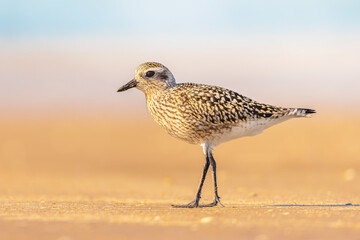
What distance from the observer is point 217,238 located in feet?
24.8

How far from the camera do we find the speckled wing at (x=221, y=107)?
10945mm

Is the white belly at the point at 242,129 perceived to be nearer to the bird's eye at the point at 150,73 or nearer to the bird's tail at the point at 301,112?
the bird's tail at the point at 301,112

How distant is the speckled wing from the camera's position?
35.9ft

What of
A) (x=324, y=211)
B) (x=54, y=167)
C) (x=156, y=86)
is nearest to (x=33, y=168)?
(x=54, y=167)

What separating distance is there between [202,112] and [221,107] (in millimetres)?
344

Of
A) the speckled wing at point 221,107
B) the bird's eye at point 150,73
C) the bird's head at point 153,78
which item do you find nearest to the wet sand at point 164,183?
the speckled wing at point 221,107

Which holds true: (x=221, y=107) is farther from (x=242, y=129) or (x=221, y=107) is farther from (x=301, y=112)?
(x=301, y=112)

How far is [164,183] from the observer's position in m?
19.0

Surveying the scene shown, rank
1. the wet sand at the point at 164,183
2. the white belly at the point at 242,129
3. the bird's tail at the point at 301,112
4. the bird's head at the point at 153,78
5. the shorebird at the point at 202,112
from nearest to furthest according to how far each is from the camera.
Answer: the wet sand at the point at 164,183
the shorebird at the point at 202,112
the white belly at the point at 242,129
the bird's tail at the point at 301,112
the bird's head at the point at 153,78

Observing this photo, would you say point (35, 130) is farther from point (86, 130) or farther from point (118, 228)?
point (118, 228)

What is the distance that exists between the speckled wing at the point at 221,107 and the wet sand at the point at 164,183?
4.64ft

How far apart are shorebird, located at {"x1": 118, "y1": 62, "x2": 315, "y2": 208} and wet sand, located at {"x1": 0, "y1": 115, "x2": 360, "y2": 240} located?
1.14m

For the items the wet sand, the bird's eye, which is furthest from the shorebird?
the wet sand

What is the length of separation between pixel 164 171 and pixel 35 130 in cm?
951
